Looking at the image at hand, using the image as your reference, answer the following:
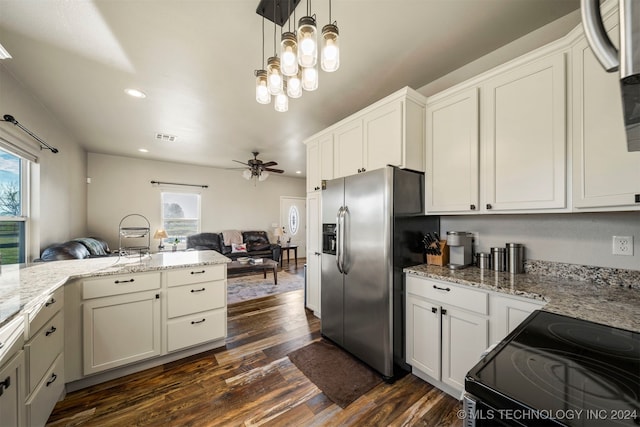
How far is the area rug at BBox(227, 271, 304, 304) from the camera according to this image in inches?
160

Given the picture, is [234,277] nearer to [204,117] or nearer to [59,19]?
[204,117]

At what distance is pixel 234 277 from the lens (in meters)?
5.22

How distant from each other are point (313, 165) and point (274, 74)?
5.40ft

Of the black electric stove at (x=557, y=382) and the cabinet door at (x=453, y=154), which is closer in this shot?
the black electric stove at (x=557, y=382)

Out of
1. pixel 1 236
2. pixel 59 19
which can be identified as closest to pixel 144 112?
pixel 59 19

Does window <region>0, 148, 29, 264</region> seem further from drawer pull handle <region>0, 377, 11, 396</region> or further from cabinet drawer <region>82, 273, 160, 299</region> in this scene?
drawer pull handle <region>0, 377, 11, 396</region>

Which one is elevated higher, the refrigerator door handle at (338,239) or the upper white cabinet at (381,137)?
the upper white cabinet at (381,137)

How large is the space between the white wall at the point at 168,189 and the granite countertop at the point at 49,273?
12.2 feet

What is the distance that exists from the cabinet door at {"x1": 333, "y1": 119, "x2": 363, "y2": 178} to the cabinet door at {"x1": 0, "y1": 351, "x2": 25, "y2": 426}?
2.52 metres

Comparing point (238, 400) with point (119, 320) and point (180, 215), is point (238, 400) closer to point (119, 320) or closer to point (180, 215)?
point (119, 320)

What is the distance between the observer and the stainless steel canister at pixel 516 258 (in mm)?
1860

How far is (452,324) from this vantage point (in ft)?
5.70

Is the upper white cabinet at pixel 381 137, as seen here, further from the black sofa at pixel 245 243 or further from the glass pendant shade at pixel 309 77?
the black sofa at pixel 245 243

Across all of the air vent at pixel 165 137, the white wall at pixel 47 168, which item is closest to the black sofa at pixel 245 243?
the white wall at pixel 47 168
